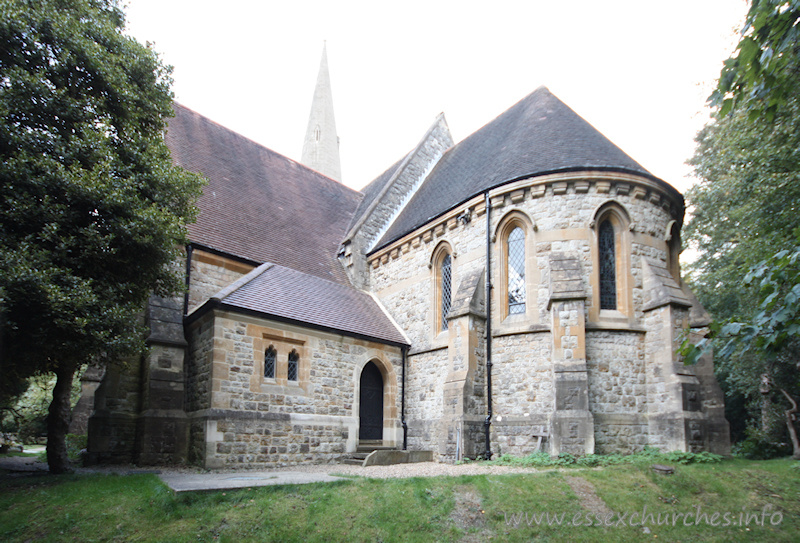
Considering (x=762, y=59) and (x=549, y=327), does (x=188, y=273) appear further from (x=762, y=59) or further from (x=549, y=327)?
(x=762, y=59)

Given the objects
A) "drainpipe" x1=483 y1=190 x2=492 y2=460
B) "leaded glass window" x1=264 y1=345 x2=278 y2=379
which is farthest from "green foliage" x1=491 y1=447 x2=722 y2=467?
"leaded glass window" x1=264 y1=345 x2=278 y2=379

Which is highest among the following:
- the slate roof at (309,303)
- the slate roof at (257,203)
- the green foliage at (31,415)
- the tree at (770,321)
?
the slate roof at (257,203)

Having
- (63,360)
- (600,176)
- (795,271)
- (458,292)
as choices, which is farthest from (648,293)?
(63,360)

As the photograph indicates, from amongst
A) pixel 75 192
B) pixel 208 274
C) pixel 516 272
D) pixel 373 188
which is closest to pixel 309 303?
pixel 208 274

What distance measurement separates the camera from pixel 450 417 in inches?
501

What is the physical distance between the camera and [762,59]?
4.59 metres

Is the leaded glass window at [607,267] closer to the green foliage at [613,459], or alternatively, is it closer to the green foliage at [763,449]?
the green foliage at [613,459]

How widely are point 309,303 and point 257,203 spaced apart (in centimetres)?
531

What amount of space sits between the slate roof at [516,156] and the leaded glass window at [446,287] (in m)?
1.52

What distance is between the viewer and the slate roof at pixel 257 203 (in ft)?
51.4

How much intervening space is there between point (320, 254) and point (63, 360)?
9.64 m

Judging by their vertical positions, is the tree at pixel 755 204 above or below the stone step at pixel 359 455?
above

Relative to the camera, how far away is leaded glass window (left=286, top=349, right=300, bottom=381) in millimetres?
13078

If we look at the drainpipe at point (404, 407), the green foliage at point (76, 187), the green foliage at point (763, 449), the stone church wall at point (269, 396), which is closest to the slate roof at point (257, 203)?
the stone church wall at point (269, 396)
